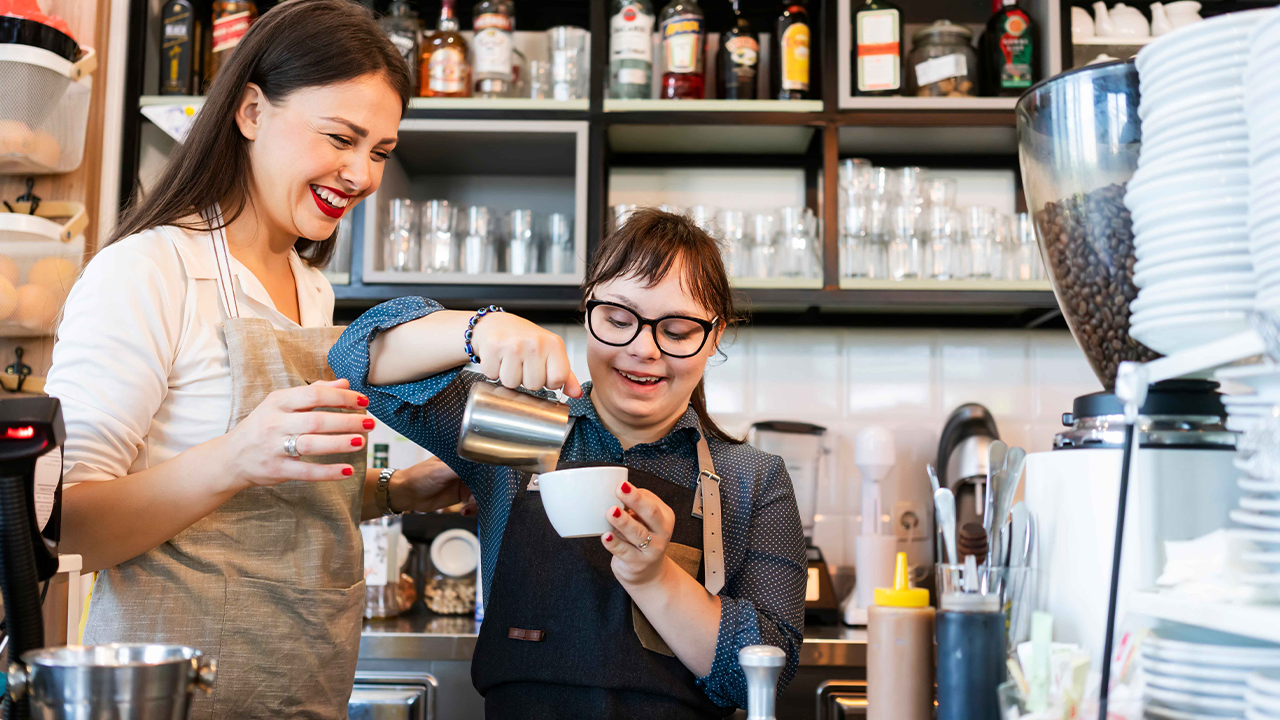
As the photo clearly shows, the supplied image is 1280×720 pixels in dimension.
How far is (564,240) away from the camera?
214cm

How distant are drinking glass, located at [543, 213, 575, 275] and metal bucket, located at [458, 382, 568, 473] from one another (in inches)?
50.3

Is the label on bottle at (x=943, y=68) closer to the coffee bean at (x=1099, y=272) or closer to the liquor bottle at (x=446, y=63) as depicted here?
the liquor bottle at (x=446, y=63)

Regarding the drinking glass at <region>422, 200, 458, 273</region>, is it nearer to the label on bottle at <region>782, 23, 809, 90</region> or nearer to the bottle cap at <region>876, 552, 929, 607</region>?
the label on bottle at <region>782, 23, 809, 90</region>

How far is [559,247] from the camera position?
7.01ft

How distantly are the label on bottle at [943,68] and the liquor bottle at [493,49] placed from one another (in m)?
0.95

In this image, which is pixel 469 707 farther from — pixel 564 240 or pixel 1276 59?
pixel 1276 59

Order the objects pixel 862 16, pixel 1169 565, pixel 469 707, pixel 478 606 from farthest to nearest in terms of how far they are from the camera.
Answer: pixel 862 16 < pixel 478 606 < pixel 469 707 < pixel 1169 565

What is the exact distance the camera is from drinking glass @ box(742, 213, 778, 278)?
2119mm

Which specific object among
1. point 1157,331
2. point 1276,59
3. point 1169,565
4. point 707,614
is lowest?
point 707,614

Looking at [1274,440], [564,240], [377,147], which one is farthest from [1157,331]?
[564,240]

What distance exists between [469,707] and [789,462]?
91cm

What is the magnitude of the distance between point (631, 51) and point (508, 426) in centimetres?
149

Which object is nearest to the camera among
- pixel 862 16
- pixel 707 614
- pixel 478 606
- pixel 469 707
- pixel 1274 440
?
pixel 1274 440

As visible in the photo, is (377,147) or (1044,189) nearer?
(1044,189)
